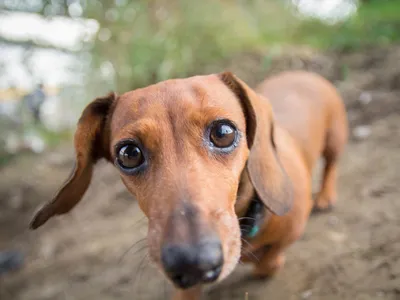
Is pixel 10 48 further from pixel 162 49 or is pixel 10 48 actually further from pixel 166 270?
pixel 166 270

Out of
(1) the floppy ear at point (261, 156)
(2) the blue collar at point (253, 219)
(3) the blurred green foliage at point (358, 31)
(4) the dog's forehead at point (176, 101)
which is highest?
(4) the dog's forehead at point (176, 101)

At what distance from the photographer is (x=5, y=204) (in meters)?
5.23

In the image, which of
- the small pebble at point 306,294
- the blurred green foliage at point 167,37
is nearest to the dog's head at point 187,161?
the small pebble at point 306,294

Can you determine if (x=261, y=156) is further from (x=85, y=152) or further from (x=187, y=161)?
(x=85, y=152)

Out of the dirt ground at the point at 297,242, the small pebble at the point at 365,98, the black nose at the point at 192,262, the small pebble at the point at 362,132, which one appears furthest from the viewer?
the small pebble at the point at 365,98

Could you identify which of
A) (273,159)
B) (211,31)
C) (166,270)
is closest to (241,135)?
(273,159)

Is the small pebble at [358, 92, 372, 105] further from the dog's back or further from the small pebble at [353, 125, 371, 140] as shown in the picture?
the dog's back

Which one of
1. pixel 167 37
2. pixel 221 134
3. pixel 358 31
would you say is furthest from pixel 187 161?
pixel 358 31

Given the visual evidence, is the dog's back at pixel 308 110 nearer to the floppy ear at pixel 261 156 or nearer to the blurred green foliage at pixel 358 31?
the floppy ear at pixel 261 156

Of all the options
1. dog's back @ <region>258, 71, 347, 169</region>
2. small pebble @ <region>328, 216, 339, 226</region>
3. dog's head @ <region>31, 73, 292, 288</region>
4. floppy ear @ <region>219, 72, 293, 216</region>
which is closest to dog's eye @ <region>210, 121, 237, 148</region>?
dog's head @ <region>31, 73, 292, 288</region>

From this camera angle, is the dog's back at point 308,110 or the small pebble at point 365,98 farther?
the small pebble at point 365,98

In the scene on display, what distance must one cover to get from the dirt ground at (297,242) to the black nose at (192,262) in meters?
0.63

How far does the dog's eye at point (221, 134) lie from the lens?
1.81m

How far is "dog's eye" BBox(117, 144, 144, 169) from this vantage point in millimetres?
1804
